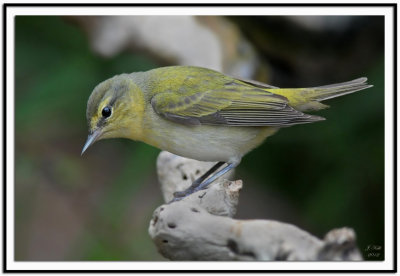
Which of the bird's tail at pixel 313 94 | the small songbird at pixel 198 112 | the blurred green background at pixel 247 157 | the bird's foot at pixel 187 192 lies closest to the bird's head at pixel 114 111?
the small songbird at pixel 198 112

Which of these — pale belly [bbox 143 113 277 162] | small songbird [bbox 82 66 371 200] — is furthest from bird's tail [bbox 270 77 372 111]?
pale belly [bbox 143 113 277 162]

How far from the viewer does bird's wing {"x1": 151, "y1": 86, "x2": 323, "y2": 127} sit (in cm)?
342

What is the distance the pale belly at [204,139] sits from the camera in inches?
132

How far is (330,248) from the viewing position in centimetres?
243

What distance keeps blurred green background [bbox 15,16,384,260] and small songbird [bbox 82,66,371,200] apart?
95 cm

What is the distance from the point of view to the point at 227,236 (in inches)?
106

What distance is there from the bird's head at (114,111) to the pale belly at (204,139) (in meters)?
0.12

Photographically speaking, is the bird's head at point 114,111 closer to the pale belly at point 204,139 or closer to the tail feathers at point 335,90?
the pale belly at point 204,139

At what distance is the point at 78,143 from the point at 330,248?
3621mm

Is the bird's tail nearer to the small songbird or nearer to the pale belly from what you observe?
the small songbird

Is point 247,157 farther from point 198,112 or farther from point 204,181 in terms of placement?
point 198,112

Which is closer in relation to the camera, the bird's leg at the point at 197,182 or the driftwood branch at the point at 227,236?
the driftwood branch at the point at 227,236

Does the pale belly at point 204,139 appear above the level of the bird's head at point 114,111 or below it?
below
